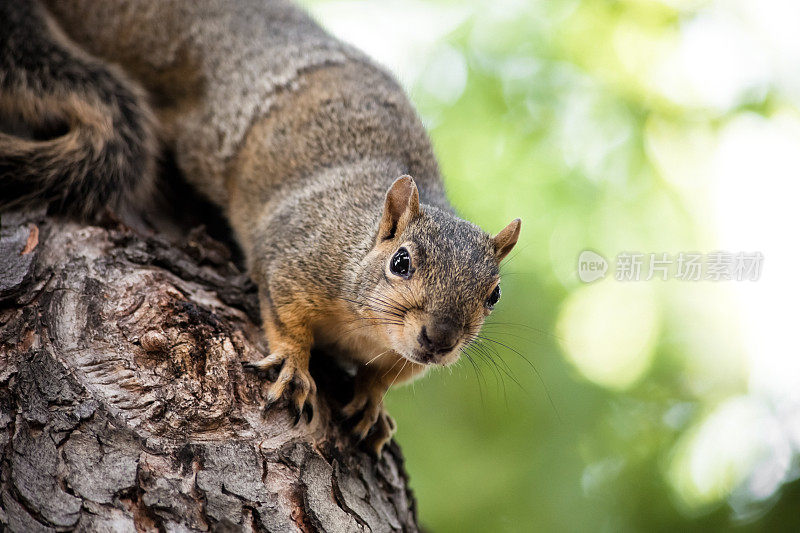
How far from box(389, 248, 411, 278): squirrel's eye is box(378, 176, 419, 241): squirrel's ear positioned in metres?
0.16

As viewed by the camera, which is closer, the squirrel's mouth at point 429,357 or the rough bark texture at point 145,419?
the rough bark texture at point 145,419

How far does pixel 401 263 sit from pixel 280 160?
1244 mm

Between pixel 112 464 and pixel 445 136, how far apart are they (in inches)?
111

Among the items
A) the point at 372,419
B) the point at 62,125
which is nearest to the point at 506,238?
the point at 372,419

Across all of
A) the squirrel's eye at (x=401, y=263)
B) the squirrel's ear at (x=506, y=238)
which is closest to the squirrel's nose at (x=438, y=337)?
the squirrel's eye at (x=401, y=263)

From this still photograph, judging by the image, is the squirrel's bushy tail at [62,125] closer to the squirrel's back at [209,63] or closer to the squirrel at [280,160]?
the squirrel at [280,160]

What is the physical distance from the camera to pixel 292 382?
8.55 feet

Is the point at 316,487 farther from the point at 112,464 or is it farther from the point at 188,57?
the point at 188,57

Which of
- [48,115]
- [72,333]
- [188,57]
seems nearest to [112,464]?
[72,333]

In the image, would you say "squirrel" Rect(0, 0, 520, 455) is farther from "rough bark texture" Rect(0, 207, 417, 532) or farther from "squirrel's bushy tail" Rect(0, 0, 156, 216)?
"rough bark texture" Rect(0, 207, 417, 532)

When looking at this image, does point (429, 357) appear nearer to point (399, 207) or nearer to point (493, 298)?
point (493, 298)

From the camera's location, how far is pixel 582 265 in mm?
3898

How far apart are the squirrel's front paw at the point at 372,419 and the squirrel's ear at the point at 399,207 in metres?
0.68

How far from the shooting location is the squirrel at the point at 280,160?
2734 mm
